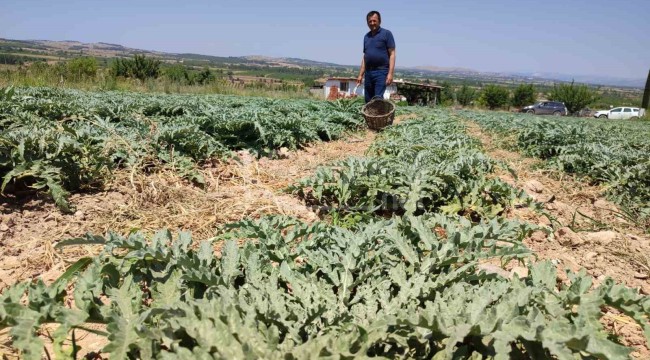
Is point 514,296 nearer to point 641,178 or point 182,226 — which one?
point 182,226

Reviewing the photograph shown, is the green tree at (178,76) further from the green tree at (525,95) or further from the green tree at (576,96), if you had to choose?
the green tree at (525,95)

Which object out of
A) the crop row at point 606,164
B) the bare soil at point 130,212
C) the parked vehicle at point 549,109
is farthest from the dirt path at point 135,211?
the parked vehicle at point 549,109

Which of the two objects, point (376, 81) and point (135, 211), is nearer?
point (135, 211)

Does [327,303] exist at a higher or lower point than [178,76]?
lower

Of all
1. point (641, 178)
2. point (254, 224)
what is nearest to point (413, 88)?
point (641, 178)

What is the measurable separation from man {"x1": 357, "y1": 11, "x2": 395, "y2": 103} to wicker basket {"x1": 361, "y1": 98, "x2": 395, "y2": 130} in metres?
0.19

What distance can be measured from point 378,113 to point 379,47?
1192 millimetres

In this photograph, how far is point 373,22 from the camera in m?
7.45

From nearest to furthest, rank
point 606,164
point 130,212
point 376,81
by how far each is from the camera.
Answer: point 130,212 < point 606,164 < point 376,81

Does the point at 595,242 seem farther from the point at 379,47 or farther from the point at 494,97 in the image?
the point at 494,97

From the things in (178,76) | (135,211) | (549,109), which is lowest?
(549,109)

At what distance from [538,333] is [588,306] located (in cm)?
25

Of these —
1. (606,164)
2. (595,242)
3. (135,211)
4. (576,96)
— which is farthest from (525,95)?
(135,211)

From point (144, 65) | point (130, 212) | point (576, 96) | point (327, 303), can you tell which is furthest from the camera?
point (576, 96)
